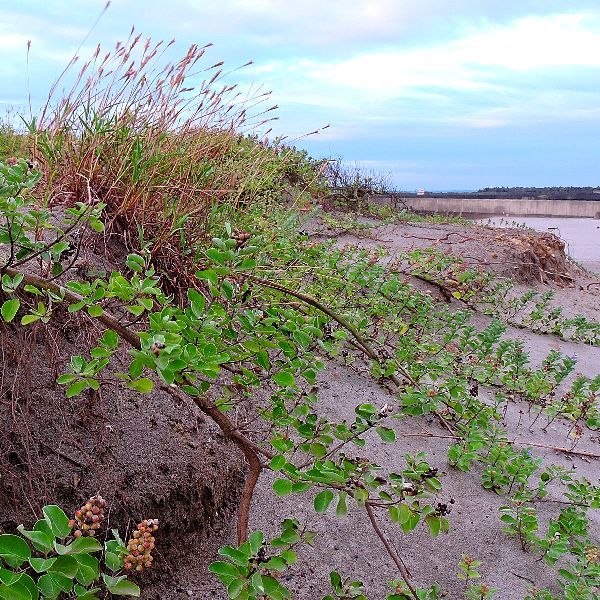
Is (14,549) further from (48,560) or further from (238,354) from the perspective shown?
Answer: (238,354)

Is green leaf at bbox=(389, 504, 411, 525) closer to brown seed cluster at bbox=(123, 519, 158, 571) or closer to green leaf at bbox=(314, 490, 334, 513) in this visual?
green leaf at bbox=(314, 490, 334, 513)

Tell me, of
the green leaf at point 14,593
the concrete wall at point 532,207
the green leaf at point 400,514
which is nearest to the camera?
the green leaf at point 14,593

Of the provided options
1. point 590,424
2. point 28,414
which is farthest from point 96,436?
point 590,424

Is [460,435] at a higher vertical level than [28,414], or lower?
lower

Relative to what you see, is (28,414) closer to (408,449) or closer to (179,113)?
(408,449)

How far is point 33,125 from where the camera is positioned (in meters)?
3.34

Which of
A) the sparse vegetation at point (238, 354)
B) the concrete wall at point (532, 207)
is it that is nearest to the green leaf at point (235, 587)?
the sparse vegetation at point (238, 354)

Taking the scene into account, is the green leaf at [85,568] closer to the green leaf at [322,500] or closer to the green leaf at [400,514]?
the green leaf at [322,500]

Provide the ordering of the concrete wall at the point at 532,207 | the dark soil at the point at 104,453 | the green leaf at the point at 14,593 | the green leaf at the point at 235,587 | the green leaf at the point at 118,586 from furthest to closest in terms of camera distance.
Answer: the concrete wall at the point at 532,207
the dark soil at the point at 104,453
the green leaf at the point at 235,587
the green leaf at the point at 118,586
the green leaf at the point at 14,593

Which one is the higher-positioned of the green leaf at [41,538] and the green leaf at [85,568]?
the green leaf at [41,538]

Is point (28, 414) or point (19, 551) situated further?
point (28, 414)

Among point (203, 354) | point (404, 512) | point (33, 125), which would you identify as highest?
point (33, 125)

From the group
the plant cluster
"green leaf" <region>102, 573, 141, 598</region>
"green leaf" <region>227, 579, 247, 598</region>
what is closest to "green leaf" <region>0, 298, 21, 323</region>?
the plant cluster

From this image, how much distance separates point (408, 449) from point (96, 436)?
4.84 ft
